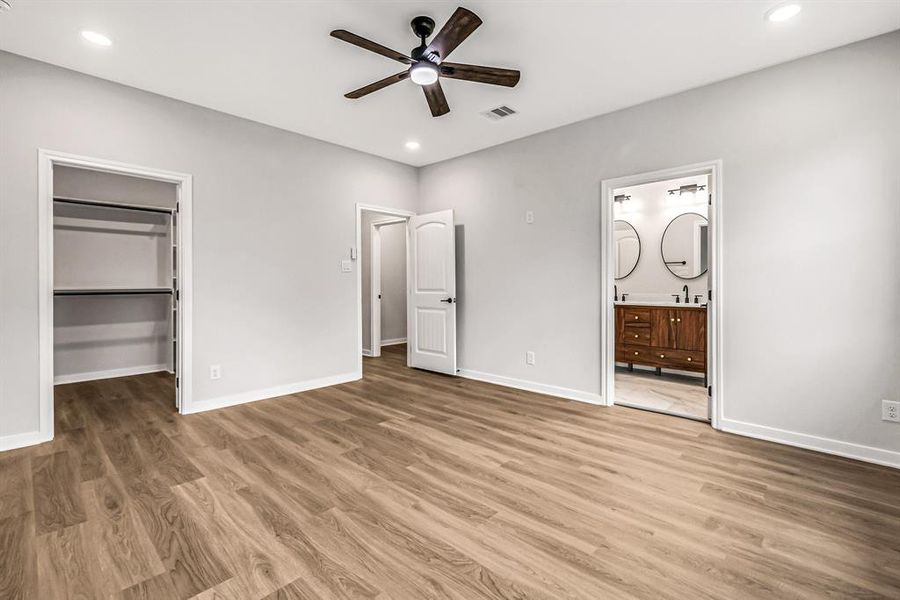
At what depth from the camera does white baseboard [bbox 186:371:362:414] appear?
12.4 ft

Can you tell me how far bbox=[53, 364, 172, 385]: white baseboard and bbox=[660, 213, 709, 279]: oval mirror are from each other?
679cm

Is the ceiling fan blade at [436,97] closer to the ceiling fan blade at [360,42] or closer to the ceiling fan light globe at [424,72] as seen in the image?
the ceiling fan light globe at [424,72]

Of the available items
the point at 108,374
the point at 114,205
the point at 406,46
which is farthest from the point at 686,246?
the point at 108,374

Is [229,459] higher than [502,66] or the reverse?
the reverse

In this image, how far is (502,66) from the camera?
9.93 feet

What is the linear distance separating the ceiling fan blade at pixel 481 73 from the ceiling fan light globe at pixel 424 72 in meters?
0.07

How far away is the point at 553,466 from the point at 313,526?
1.45 metres

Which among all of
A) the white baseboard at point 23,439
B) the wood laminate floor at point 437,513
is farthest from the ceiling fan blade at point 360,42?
the white baseboard at point 23,439

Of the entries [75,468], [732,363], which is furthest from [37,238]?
[732,363]

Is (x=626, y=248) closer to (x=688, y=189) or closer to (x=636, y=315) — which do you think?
(x=688, y=189)

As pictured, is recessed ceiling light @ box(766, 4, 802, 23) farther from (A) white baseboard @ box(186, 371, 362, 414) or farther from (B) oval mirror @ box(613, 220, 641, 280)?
(A) white baseboard @ box(186, 371, 362, 414)

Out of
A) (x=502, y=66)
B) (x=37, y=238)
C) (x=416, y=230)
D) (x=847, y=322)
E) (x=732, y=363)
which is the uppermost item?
(x=502, y=66)

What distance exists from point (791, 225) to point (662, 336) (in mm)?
2221

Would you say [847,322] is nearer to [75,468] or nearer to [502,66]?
[502,66]
